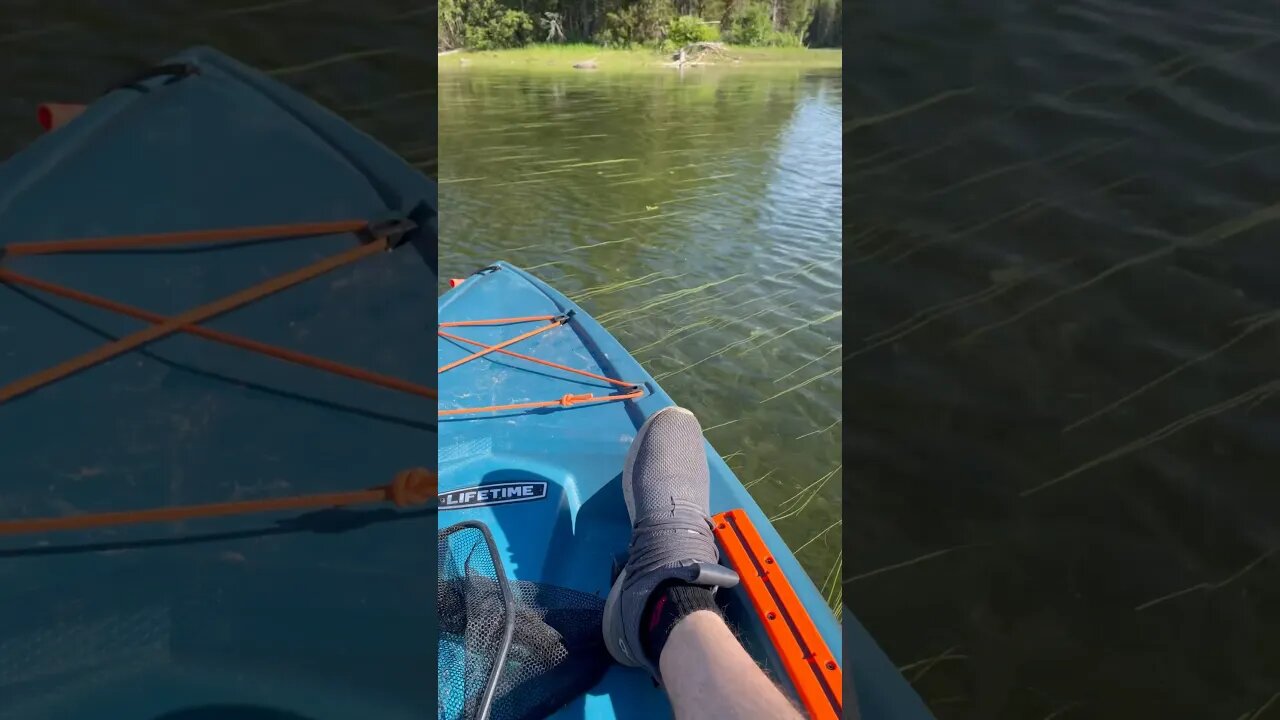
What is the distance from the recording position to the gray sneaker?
1.20m

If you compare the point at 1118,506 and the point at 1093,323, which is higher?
the point at 1093,323

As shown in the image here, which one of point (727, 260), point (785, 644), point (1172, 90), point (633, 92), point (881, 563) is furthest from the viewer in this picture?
point (633, 92)

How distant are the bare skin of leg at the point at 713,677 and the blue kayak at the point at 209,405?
19.3 inches

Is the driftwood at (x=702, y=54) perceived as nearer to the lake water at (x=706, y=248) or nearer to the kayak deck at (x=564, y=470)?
the lake water at (x=706, y=248)

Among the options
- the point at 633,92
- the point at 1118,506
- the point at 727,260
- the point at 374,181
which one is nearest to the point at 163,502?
the point at 374,181

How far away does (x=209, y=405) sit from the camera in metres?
0.48

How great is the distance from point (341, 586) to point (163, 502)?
127 millimetres

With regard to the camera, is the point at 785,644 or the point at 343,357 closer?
the point at 343,357

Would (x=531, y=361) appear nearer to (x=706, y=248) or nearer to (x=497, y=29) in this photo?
(x=706, y=248)

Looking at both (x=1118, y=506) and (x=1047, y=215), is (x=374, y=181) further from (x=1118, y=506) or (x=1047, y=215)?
(x=1118, y=506)

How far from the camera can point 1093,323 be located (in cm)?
88

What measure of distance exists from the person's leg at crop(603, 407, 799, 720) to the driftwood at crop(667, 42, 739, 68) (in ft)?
51.6

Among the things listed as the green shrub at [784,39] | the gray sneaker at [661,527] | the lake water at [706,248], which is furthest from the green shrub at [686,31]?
the gray sneaker at [661,527]

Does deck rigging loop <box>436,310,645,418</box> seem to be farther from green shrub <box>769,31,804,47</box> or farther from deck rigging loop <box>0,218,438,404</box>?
green shrub <box>769,31,804,47</box>
